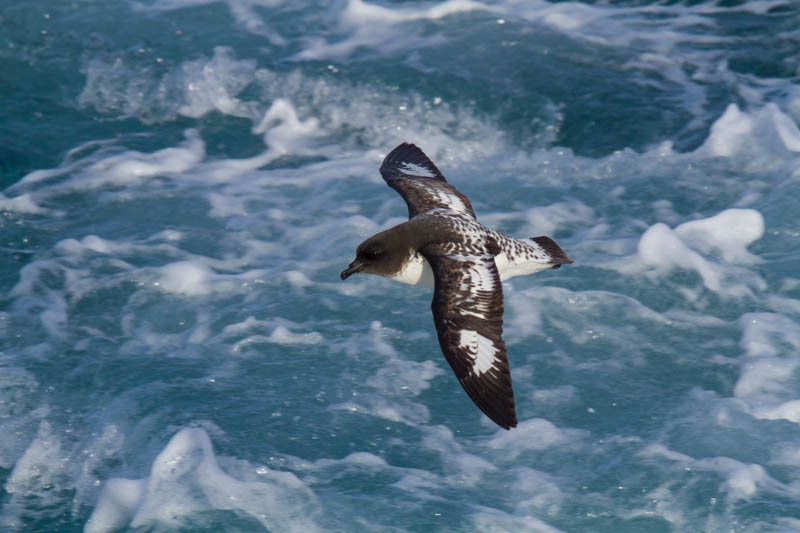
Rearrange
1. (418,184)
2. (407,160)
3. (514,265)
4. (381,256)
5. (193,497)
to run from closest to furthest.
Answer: (193,497) → (381,256) → (514,265) → (418,184) → (407,160)

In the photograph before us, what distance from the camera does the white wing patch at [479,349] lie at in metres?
5.25

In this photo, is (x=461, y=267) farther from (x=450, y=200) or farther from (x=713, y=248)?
(x=713, y=248)

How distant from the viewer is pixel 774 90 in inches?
420

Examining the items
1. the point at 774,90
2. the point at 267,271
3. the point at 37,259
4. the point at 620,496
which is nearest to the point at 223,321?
the point at 267,271

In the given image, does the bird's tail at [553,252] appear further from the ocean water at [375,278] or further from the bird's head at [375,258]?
the bird's head at [375,258]

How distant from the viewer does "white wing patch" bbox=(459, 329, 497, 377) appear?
207 inches

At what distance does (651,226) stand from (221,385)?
A: 4.00m

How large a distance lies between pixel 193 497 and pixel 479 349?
1893 mm

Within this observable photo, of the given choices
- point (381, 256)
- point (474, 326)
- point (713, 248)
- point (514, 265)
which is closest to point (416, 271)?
point (381, 256)

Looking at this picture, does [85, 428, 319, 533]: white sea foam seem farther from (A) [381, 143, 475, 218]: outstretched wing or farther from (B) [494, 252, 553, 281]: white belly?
(A) [381, 143, 475, 218]: outstretched wing

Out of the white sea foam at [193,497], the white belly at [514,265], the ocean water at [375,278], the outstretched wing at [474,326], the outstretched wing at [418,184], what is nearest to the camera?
the outstretched wing at [474,326]

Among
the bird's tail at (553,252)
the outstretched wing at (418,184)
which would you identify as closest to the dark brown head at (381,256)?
the outstretched wing at (418,184)

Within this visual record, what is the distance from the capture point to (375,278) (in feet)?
26.9

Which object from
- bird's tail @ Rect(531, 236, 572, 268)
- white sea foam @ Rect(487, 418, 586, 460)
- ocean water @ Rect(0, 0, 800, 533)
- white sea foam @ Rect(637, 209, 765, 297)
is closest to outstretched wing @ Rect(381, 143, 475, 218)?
bird's tail @ Rect(531, 236, 572, 268)
